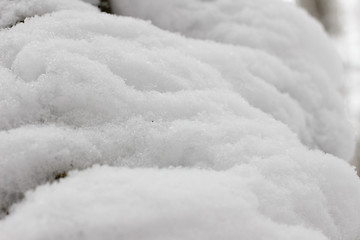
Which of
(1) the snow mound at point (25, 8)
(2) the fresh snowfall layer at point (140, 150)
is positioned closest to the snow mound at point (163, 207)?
(2) the fresh snowfall layer at point (140, 150)

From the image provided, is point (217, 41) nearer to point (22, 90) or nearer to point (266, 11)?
point (266, 11)

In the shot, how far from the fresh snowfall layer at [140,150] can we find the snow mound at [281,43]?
20cm

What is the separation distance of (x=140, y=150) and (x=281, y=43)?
0.68 meters

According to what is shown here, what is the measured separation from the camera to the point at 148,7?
107 cm

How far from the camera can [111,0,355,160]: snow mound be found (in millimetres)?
1059

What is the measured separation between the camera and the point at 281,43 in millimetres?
1124

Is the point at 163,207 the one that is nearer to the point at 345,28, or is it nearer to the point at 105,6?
the point at 105,6

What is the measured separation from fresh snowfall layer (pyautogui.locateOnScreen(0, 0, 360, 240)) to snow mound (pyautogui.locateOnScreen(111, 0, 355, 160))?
204 mm

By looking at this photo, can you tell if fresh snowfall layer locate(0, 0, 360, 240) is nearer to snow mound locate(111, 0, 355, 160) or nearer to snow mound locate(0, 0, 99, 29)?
snow mound locate(0, 0, 99, 29)

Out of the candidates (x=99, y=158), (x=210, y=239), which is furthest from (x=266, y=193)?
(x=99, y=158)

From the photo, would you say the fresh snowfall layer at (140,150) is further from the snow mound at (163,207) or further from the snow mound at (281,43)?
the snow mound at (281,43)

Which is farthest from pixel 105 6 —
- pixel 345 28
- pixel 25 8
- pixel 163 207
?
pixel 345 28

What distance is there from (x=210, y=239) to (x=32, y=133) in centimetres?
34

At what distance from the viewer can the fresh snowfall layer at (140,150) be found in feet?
1.64
